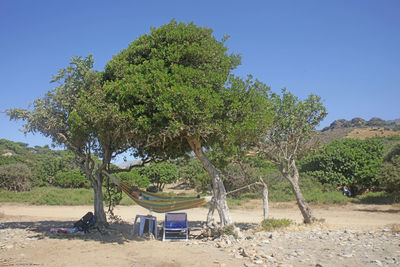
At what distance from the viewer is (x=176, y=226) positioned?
9.55 metres

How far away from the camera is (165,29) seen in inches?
366

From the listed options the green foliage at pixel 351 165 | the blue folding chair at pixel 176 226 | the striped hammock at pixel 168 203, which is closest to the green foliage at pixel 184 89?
the striped hammock at pixel 168 203

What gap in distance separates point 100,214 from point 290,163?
7709 mm

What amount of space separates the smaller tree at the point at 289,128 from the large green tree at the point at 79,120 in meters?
5.84

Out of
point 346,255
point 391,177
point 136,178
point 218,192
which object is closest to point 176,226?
point 218,192

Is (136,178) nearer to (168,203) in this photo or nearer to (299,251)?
(168,203)

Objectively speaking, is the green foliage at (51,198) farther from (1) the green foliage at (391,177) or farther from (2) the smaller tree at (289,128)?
(1) the green foliage at (391,177)

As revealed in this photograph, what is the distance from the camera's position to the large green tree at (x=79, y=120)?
8914mm

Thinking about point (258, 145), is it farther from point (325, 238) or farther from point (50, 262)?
point (50, 262)

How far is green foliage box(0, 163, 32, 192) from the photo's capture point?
28972 mm

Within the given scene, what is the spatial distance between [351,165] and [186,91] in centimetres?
2504

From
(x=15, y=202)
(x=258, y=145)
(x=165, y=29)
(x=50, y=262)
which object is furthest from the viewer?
(x=15, y=202)

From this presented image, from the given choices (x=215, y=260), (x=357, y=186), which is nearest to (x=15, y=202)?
(x=215, y=260)

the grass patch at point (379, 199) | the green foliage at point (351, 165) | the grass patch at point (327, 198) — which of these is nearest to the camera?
the grass patch at point (379, 199)
